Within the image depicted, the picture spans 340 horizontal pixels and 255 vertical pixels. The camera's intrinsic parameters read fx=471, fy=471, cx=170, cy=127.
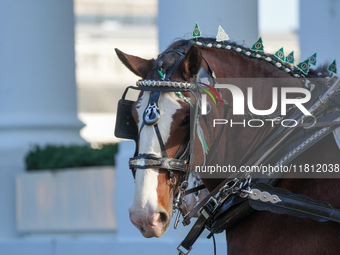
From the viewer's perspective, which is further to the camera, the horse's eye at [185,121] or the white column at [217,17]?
the white column at [217,17]

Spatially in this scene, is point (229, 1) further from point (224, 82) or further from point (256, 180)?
point (256, 180)

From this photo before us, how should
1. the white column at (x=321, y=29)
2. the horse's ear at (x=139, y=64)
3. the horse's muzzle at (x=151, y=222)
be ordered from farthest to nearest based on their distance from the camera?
the white column at (x=321, y=29), the horse's ear at (x=139, y=64), the horse's muzzle at (x=151, y=222)

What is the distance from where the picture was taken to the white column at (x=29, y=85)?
230 inches

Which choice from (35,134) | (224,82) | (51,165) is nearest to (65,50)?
(35,134)

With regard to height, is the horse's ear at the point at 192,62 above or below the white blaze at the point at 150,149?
above

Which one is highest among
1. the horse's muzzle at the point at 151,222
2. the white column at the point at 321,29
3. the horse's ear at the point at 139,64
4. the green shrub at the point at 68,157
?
the white column at the point at 321,29

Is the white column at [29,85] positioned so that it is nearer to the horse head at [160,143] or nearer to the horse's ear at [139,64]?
the horse's ear at [139,64]

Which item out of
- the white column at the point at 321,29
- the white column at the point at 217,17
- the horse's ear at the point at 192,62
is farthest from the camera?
the white column at the point at 321,29

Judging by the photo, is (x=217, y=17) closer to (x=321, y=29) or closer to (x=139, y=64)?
(x=321, y=29)

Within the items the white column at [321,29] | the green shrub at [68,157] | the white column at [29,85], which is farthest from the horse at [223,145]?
the white column at [29,85]

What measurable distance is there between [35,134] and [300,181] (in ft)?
14.8

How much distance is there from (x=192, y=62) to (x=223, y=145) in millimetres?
480

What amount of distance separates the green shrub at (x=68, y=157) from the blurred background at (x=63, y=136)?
1 cm

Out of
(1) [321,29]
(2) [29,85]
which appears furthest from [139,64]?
(2) [29,85]
